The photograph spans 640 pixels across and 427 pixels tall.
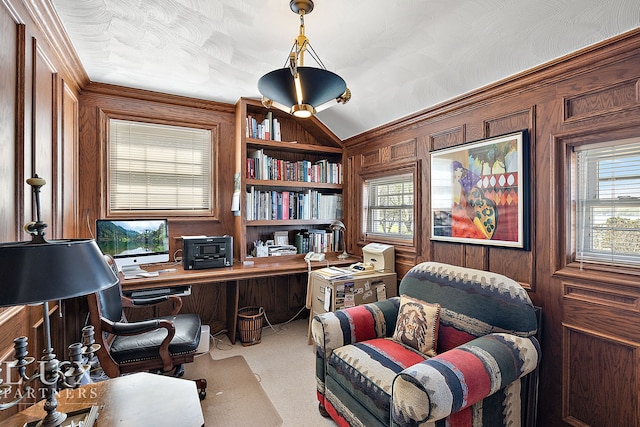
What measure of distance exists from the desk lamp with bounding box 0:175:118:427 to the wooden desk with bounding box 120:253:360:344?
63.9 inches

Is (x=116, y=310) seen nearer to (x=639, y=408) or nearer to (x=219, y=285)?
(x=219, y=285)

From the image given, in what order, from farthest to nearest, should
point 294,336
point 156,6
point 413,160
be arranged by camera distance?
point 294,336 → point 413,160 → point 156,6

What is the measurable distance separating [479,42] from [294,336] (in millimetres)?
3055

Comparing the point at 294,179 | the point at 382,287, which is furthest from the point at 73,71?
the point at 382,287

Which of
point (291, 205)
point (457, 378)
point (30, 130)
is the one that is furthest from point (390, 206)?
point (30, 130)

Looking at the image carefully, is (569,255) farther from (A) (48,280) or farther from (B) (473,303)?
(A) (48,280)

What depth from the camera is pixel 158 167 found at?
3232 millimetres

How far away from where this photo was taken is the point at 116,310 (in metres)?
2.28

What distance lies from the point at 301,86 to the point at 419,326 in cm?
159

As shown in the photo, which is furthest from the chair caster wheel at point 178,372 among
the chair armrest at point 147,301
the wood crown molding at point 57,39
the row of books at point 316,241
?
the wood crown molding at point 57,39

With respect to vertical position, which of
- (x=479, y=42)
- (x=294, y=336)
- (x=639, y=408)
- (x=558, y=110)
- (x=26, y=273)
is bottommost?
(x=294, y=336)

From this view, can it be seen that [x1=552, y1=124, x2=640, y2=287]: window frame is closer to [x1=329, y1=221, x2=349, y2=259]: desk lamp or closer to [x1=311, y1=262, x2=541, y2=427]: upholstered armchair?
[x1=311, y1=262, x2=541, y2=427]: upholstered armchair

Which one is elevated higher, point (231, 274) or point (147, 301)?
point (231, 274)

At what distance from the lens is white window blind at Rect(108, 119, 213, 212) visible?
3057 mm
